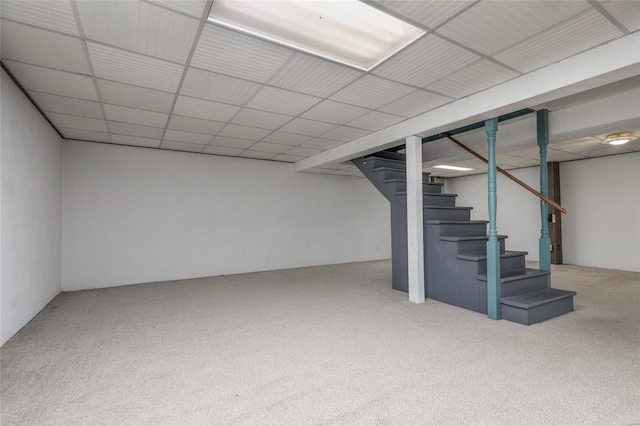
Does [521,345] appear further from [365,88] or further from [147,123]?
[147,123]

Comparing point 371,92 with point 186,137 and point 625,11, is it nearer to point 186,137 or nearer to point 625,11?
point 625,11

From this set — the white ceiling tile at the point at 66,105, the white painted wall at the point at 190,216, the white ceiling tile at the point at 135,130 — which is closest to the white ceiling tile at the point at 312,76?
the white ceiling tile at the point at 66,105

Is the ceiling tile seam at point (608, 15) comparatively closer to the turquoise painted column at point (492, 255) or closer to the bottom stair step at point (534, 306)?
the turquoise painted column at point (492, 255)

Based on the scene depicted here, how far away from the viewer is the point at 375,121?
421 cm

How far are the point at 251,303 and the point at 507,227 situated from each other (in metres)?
7.12

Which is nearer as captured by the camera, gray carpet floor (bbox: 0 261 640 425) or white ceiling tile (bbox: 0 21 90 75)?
gray carpet floor (bbox: 0 261 640 425)

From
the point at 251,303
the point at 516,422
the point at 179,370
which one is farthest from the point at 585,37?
the point at 251,303

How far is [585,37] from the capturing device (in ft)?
7.66

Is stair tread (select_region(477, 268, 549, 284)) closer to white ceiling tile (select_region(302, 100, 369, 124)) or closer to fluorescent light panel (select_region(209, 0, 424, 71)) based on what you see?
white ceiling tile (select_region(302, 100, 369, 124))

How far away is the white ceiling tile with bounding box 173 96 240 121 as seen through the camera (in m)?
3.54

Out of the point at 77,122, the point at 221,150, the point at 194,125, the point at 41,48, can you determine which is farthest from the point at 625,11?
the point at 77,122

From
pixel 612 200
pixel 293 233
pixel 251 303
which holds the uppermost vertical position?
pixel 612 200

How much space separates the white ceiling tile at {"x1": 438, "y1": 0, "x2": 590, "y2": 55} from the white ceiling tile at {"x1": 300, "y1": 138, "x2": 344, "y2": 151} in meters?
2.94

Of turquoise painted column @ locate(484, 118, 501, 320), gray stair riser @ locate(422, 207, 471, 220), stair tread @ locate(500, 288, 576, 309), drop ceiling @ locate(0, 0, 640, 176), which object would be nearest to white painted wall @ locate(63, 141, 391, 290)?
drop ceiling @ locate(0, 0, 640, 176)
